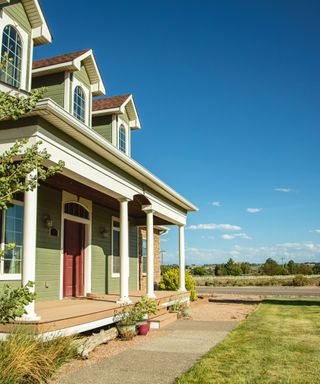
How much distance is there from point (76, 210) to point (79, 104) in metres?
3.25

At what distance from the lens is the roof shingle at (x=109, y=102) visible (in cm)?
1380

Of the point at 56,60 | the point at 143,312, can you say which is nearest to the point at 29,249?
the point at 143,312

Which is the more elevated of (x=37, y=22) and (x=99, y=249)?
(x=37, y=22)

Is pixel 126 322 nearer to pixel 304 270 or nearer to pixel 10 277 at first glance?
pixel 10 277

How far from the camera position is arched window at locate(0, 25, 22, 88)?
29.6 ft

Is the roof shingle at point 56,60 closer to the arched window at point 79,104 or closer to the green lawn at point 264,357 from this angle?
the arched window at point 79,104

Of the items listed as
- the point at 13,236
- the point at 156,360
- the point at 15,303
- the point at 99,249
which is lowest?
the point at 156,360

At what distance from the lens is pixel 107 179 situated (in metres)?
10.4

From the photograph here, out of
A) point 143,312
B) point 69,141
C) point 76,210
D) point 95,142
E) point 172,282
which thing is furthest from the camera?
point 172,282

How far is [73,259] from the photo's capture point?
12836 millimetres

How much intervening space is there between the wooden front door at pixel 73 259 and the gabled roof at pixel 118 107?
12.1ft

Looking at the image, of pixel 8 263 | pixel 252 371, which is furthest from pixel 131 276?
pixel 252 371

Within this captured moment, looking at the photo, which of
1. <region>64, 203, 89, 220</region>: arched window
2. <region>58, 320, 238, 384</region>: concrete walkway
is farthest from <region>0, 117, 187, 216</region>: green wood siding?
<region>58, 320, 238, 384</region>: concrete walkway

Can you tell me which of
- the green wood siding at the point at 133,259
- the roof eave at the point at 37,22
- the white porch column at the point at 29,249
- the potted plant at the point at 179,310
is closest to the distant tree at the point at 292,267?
the green wood siding at the point at 133,259
